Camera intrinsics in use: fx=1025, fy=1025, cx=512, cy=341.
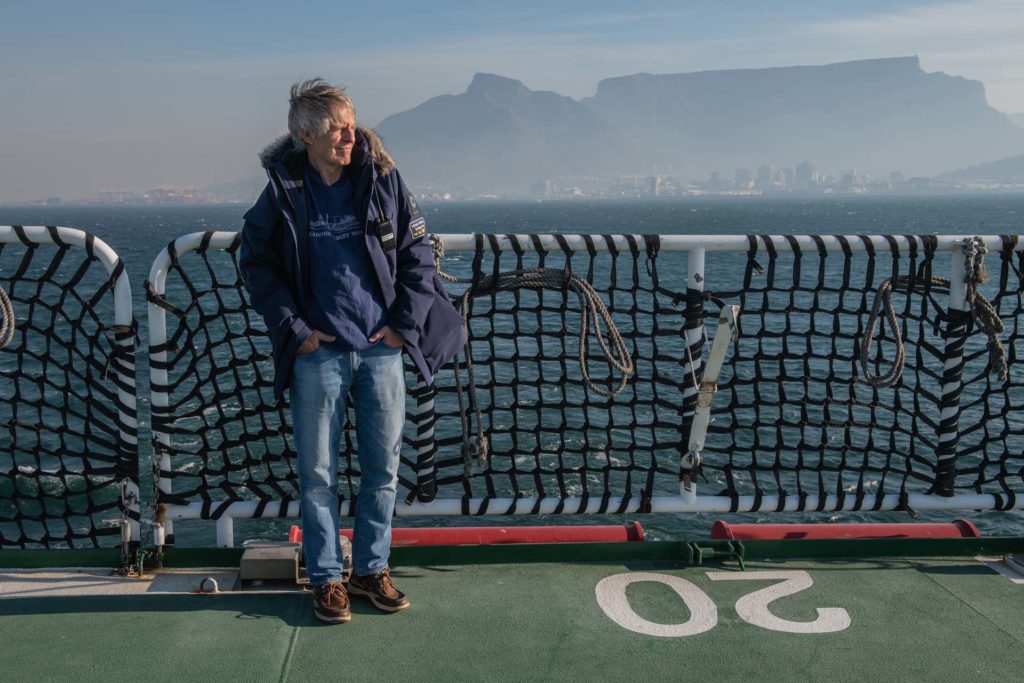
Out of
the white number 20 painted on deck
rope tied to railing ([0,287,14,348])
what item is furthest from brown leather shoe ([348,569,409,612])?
rope tied to railing ([0,287,14,348])

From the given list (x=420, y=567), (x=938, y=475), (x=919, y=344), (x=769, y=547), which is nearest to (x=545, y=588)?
(x=420, y=567)

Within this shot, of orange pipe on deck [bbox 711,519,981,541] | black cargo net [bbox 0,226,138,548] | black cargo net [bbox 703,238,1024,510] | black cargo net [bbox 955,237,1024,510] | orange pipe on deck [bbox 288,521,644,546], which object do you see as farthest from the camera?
black cargo net [bbox 955,237,1024,510]

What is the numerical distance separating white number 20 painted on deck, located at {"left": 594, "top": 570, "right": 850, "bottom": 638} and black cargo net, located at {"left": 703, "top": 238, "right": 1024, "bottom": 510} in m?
0.43

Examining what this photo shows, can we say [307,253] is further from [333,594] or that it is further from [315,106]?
[333,594]

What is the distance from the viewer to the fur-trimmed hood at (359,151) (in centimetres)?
365

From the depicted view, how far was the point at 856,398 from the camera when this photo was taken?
396 inches

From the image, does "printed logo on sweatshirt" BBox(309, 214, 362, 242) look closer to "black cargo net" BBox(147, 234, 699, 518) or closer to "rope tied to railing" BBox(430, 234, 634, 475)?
"black cargo net" BBox(147, 234, 699, 518)

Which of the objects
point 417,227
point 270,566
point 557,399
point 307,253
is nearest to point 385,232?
point 417,227

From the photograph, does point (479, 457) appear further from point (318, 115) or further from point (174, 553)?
point (318, 115)

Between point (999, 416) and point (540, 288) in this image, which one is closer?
point (540, 288)

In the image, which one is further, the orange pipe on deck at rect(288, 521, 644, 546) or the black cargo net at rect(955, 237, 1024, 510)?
the black cargo net at rect(955, 237, 1024, 510)

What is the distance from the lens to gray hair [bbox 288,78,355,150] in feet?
11.5

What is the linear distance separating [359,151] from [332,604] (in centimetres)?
167

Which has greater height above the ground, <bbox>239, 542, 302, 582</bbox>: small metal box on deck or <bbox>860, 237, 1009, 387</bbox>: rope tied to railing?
<bbox>860, 237, 1009, 387</bbox>: rope tied to railing
